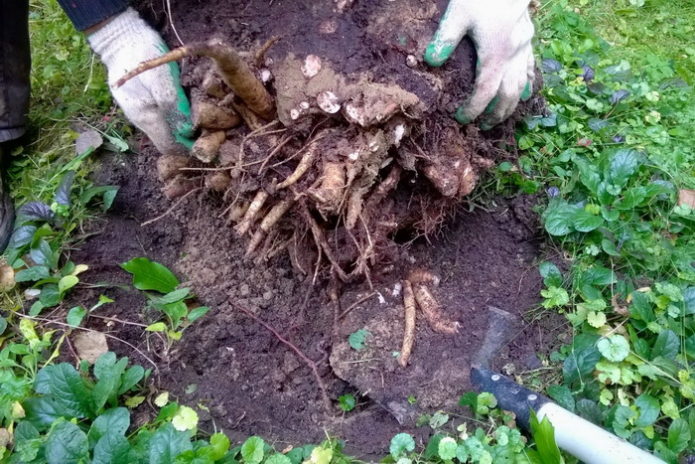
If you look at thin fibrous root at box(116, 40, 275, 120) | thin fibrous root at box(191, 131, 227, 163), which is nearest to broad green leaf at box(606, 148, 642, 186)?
thin fibrous root at box(116, 40, 275, 120)

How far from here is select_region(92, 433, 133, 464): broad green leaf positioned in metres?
1.27

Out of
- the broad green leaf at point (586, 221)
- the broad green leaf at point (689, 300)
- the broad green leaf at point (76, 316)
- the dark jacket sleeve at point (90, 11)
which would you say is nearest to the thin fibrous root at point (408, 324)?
the broad green leaf at point (586, 221)

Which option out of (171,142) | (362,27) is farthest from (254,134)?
(362,27)

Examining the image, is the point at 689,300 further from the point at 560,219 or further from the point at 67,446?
the point at 67,446

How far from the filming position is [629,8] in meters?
2.89

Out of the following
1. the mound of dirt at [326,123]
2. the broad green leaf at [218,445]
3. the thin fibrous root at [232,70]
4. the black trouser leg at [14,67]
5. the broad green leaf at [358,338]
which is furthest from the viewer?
the black trouser leg at [14,67]

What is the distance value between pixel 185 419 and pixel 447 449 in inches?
27.5

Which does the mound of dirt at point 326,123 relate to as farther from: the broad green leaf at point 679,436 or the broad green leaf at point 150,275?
the broad green leaf at point 679,436

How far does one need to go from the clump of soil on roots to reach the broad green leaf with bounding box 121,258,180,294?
77 millimetres

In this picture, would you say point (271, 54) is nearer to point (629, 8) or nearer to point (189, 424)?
point (189, 424)

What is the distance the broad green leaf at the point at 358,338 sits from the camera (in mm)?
1635

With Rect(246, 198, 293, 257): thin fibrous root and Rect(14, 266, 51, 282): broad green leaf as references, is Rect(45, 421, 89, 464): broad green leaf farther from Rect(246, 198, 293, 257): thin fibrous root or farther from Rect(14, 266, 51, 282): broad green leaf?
Rect(246, 198, 293, 257): thin fibrous root

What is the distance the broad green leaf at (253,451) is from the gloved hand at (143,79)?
0.92m

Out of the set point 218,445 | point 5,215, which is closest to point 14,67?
point 5,215
